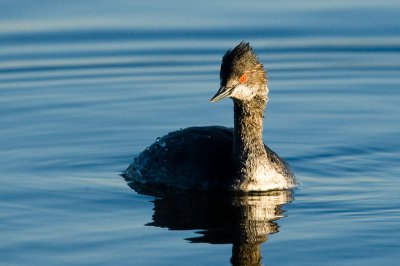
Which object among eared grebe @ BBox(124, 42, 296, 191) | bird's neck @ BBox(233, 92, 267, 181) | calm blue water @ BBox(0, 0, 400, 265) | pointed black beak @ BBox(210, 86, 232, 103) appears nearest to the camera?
calm blue water @ BBox(0, 0, 400, 265)

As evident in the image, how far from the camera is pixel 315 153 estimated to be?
18.5m

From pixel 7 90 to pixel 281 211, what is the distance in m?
7.01

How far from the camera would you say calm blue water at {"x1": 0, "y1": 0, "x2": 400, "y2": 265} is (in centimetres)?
1474

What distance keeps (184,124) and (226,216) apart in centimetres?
408

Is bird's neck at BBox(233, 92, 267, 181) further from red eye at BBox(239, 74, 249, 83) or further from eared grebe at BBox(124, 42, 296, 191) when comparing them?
red eye at BBox(239, 74, 249, 83)

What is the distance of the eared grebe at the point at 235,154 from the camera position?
55.1ft

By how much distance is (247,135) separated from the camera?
56.0 feet

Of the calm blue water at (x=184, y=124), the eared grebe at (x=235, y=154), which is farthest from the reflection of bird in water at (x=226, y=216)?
the eared grebe at (x=235, y=154)

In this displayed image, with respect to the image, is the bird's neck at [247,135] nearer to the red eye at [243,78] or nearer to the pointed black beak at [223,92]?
the red eye at [243,78]

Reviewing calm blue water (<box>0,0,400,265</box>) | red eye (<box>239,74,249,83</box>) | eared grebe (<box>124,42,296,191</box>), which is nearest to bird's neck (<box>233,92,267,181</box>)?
eared grebe (<box>124,42,296,191</box>)

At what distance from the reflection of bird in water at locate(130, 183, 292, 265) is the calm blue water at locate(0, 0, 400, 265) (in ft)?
0.11

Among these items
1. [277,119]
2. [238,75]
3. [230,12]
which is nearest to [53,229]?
[238,75]

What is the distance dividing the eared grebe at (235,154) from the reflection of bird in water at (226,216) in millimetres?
171

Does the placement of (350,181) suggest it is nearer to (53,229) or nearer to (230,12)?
(53,229)
